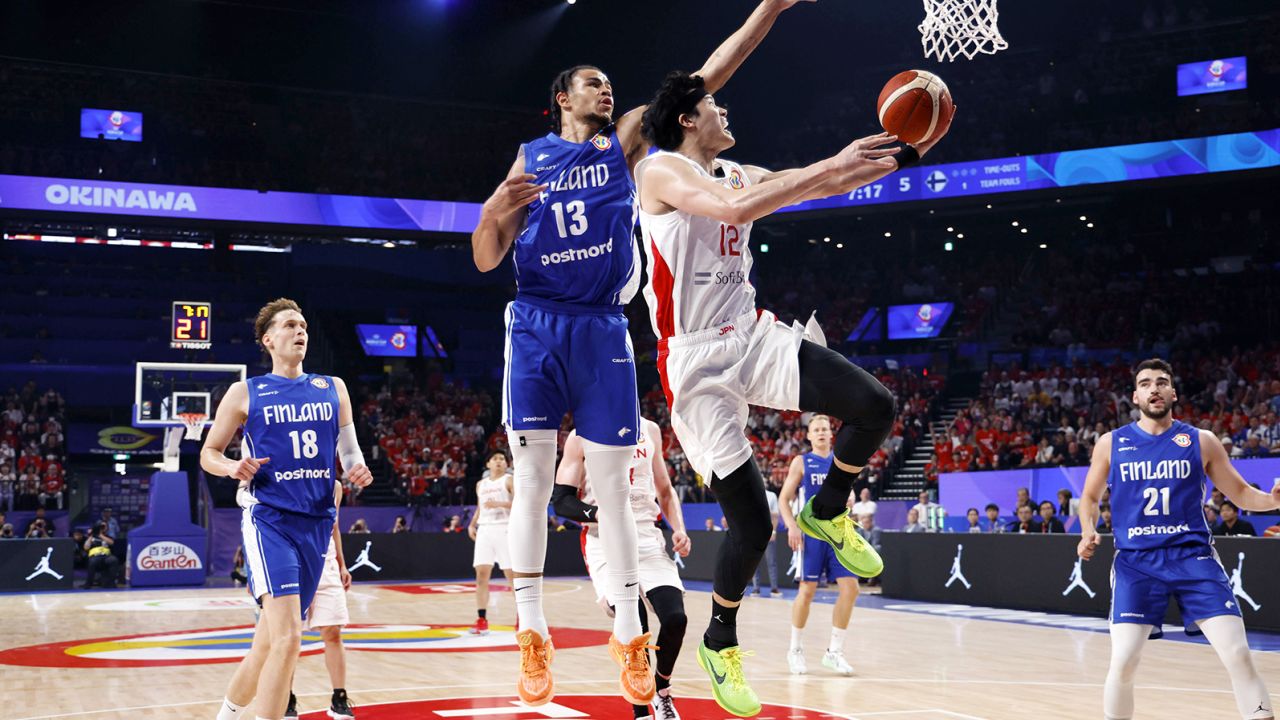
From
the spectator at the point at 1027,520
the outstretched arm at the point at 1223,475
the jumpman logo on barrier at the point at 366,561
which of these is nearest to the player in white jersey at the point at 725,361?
the outstretched arm at the point at 1223,475

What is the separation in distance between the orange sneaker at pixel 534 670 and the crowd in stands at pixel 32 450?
23477 mm

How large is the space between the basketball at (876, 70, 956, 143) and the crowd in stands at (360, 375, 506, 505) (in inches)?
903

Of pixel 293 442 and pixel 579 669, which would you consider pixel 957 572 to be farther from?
pixel 293 442

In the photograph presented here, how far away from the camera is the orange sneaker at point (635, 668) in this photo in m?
5.16

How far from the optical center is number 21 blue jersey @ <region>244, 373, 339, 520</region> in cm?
641

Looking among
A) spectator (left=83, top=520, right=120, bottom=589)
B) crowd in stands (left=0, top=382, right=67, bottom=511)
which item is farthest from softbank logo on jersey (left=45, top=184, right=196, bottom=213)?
spectator (left=83, top=520, right=120, bottom=589)

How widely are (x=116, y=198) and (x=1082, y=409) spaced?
2197 cm

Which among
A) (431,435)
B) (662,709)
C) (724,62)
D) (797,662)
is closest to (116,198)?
(431,435)

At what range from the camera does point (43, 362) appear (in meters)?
30.0

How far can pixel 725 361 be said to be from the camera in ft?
17.2

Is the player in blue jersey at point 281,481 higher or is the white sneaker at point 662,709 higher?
the player in blue jersey at point 281,481

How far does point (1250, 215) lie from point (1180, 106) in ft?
12.0

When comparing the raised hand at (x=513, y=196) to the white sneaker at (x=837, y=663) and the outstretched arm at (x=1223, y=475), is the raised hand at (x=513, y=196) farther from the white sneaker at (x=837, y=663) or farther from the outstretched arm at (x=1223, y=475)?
the white sneaker at (x=837, y=663)

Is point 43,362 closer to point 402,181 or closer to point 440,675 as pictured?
point 402,181
